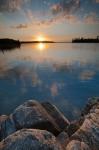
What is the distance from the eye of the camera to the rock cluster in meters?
2.84

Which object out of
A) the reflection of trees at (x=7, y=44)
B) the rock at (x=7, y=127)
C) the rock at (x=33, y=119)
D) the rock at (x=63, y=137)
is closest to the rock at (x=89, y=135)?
the rock at (x=63, y=137)

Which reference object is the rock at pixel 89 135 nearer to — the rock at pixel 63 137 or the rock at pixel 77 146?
the rock at pixel 77 146

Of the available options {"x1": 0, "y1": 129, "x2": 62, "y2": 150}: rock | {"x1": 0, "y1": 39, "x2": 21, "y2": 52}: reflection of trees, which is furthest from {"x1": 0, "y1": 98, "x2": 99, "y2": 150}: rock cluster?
{"x1": 0, "y1": 39, "x2": 21, "y2": 52}: reflection of trees

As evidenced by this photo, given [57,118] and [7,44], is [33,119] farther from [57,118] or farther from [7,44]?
[7,44]

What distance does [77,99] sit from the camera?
970cm

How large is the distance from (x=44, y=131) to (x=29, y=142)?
1.21 feet

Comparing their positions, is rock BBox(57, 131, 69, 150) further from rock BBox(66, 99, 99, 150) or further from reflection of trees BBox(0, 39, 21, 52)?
reflection of trees BBox(0, 39, 21, 52)

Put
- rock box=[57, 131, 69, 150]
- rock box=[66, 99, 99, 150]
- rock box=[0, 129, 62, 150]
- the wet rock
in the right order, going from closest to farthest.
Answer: rock box=[0, 129, 62, 150], rock box=[66, 99, 99, 150], rock box=[57, 131, 69, 150], the wet rock

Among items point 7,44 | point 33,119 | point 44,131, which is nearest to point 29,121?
point 33,119

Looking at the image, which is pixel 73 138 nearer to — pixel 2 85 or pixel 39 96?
pixel 39 96

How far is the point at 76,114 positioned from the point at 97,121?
400 cm

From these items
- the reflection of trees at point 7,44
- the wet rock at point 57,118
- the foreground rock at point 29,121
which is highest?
the foreground rock at point 29,121

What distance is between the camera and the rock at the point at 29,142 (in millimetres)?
2775

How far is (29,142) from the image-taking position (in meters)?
2.81
